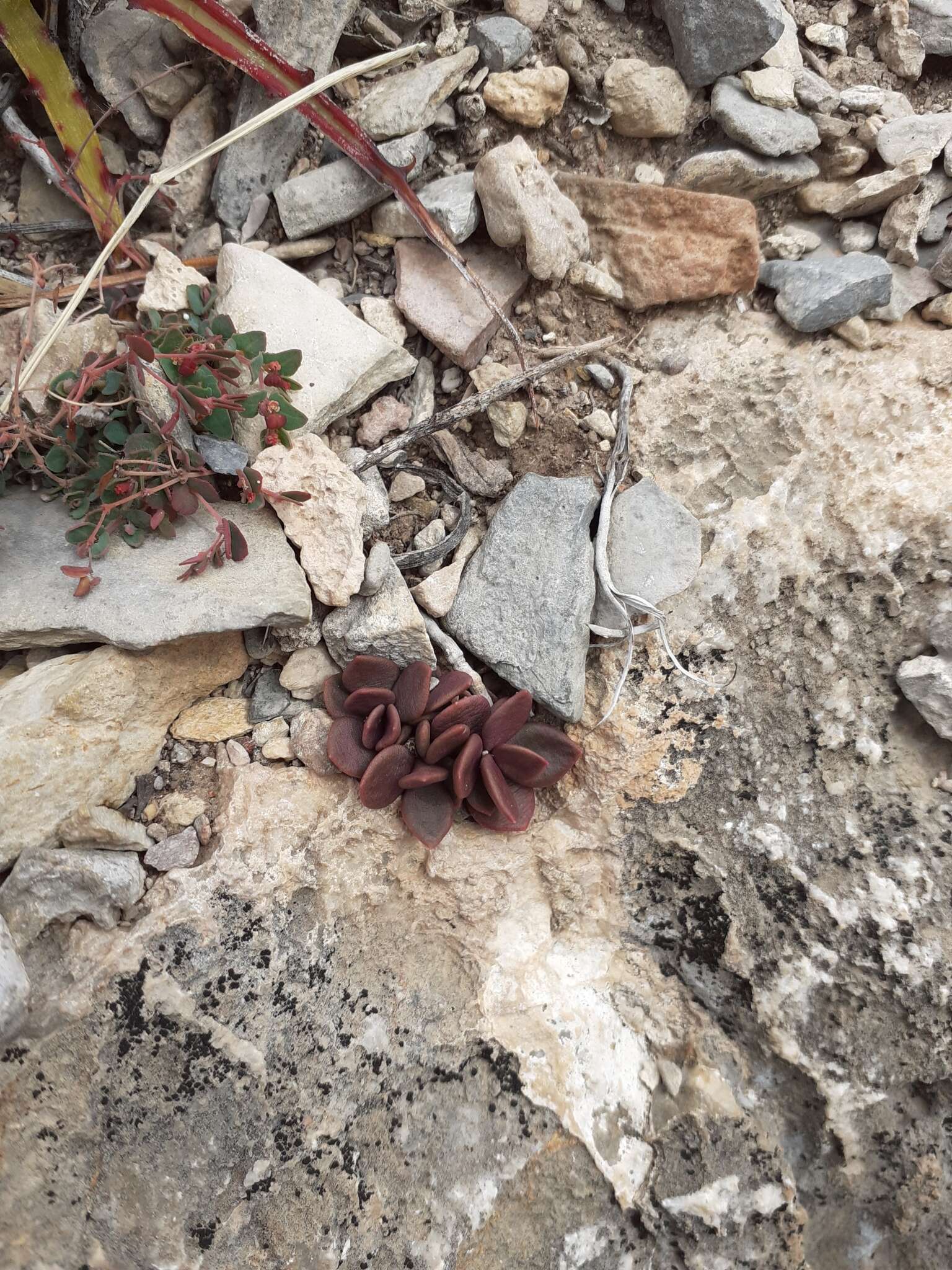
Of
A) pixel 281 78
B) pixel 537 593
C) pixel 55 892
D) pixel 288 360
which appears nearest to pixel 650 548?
pixel 537 593

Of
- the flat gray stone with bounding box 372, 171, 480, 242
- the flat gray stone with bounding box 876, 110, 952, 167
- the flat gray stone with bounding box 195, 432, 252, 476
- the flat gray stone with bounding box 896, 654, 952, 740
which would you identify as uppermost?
the flat gray stone with bounding box 876, 110, 952, 167

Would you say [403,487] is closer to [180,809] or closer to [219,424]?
[219,424]

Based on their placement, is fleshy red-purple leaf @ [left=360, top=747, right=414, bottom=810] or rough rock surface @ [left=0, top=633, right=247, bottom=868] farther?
fleshy red-purple leaf @ [left=360, top=747, right=414, bottom=810]

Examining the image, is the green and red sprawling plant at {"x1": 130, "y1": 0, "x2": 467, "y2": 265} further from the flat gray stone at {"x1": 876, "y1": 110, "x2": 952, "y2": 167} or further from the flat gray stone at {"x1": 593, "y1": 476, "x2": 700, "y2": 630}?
the flat gray stone at {"x1": 876, "y1": 110, "x2": 952, "y2": 167}

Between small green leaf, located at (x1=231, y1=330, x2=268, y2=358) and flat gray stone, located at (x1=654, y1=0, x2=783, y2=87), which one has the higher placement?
flat gray stone, located at (x1=654, y1=0, x2=783, y2=87)

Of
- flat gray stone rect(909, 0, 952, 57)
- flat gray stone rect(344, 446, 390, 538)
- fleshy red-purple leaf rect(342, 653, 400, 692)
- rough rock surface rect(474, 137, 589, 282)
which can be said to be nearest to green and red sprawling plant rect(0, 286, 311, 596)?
flat gray stone rect(344, 446, 390, 538)

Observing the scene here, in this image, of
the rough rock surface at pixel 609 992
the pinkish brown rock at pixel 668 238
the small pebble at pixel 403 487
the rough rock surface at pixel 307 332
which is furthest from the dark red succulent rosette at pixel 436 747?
the pinkish brown rock at pixel 668 238

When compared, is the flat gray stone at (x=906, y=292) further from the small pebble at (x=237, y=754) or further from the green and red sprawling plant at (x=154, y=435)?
the small pebble at (x=237, y=754)
